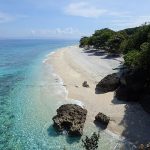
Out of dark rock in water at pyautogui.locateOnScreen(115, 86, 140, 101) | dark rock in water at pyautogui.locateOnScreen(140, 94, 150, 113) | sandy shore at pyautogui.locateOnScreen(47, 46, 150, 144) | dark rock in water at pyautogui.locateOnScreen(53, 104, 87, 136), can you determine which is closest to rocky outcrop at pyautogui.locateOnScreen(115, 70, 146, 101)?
dark rock in water at pyautogui.locateOnScreen(115, 86, 140, 101)

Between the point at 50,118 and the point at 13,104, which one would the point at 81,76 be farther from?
the point at 50,118

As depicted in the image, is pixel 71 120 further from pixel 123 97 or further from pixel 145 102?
pixel 123 97

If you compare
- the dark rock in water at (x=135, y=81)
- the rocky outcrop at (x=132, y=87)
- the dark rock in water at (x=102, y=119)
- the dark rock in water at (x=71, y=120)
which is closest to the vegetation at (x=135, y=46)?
the dark rock in water at (x=135, y=81)

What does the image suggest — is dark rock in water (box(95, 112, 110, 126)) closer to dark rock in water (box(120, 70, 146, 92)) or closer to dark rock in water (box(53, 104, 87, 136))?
dark rock in water (box(53, 104, 87, 136))

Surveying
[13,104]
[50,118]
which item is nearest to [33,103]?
[13,104]

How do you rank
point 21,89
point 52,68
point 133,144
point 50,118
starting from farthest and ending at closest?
point 52,68
point 21,89
point 50,118
point 133,144
